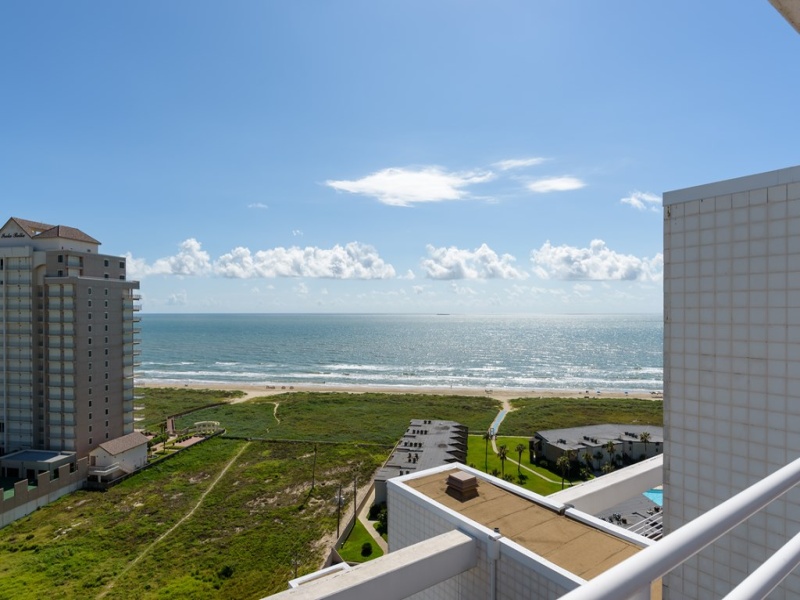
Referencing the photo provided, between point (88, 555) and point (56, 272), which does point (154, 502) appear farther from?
point (56, 272)

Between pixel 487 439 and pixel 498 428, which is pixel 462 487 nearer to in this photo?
pixel 487 439

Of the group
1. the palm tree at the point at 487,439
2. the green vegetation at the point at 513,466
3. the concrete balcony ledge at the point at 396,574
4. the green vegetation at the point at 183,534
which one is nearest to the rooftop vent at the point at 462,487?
the concrete balcony ledge at the point at 396,574

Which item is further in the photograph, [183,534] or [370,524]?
[370,524]

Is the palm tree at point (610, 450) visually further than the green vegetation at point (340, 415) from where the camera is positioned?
No

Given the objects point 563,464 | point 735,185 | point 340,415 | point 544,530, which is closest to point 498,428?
point 563,464

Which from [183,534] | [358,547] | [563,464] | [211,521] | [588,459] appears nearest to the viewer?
[358,547]

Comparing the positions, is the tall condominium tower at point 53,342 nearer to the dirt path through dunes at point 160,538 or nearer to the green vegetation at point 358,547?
the dirt path through dunes at point 160,538

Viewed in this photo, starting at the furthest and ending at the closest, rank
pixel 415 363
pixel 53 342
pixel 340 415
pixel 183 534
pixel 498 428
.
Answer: pixel 415 363 → pixel 340 415 → pixel 498 428 → pixel 53 342 → pixel 183 534
